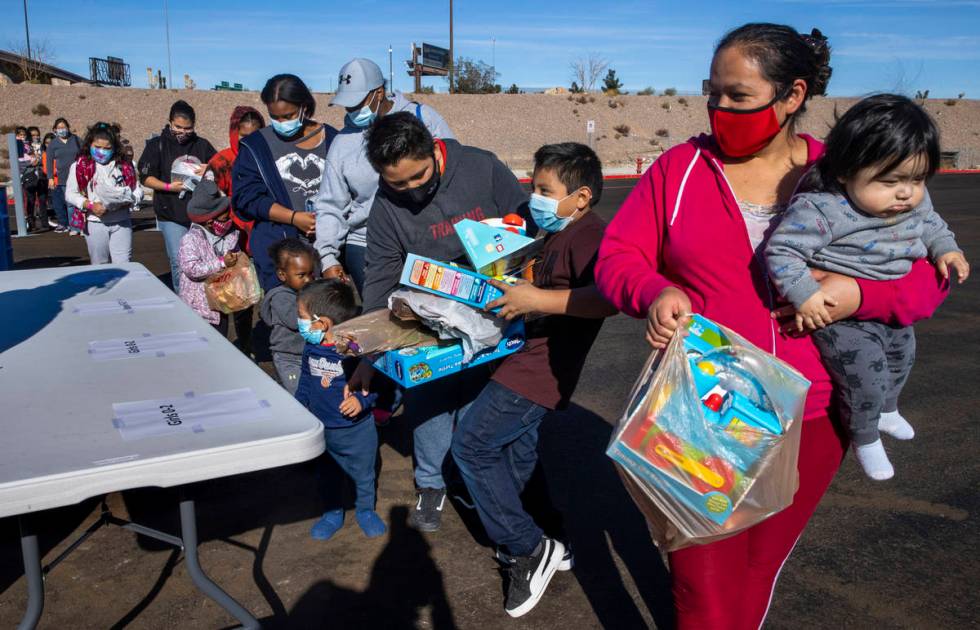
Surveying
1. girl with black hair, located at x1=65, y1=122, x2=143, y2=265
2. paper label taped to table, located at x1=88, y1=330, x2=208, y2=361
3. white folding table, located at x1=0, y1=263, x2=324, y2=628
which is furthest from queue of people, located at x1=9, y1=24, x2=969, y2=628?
girl with black hair, located at x1=65, y1=122, x2=143, y2=265

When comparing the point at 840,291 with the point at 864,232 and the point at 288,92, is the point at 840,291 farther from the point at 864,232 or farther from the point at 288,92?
the point at 288,92

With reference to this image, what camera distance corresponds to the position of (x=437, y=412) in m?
3.83

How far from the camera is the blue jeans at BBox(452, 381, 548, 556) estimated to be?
302 centimetres

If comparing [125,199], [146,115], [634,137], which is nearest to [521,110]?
[634,137]

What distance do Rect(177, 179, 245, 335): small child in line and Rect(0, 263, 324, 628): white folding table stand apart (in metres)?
1.91

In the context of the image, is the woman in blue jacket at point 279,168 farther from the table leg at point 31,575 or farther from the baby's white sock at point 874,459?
the baby's white sock at point 874,459

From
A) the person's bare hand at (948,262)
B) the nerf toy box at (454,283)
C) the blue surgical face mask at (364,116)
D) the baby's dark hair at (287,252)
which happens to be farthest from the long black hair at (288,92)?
the person's bare hand at (948,262)

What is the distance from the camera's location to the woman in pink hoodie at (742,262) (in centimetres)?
204

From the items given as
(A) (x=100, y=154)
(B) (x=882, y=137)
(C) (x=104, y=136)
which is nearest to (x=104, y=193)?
(A) (x=100, y=154)

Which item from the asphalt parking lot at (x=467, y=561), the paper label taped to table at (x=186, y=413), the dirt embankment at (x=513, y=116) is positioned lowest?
the asphalt parking lot at (x=467, y=561)

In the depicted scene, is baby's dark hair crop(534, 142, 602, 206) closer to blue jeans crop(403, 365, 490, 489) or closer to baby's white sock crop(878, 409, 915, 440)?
blue jeans crop(403, 365, 490, 489)

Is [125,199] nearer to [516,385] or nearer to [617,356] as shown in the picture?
[617,356]

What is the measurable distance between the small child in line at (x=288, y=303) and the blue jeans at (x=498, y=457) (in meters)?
1.43

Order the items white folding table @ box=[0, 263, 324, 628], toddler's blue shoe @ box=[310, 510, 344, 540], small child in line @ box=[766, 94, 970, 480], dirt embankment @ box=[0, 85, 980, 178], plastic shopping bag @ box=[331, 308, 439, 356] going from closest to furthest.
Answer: white folding table @ box=[0, 263, 324, 628]
small child in line @ box=[766, 94, 970, 480]
plastic shopping bag @ box=[331, 308, 439, 356]
toddler's blue shoe @ box=[310, 510, 344, 540]
dirt embankment @ box=[0, 85, 980, 178]
